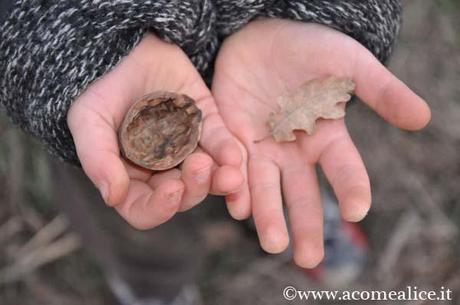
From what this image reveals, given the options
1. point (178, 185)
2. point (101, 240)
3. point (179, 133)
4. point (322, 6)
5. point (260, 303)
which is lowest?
point (260, 303)

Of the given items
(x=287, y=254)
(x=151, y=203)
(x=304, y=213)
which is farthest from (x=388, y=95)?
(x=287, y=254)

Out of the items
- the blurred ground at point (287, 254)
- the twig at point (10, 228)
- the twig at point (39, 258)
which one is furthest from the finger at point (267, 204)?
the twig at point (10, 228)

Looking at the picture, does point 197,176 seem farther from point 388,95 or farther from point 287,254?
point 287,254

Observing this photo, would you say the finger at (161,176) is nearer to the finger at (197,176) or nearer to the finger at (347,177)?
the finger at (197,176)

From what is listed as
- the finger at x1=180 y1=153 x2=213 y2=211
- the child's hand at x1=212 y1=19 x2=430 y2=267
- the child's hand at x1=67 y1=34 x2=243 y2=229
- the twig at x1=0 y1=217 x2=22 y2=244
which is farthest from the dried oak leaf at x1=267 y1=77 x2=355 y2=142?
the twig at x1=0 y1=217 x2=22 y2=244

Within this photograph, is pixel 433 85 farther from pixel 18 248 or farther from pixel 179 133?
pixel 18 248

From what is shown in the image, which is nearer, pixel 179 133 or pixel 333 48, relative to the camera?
pixel 333 48

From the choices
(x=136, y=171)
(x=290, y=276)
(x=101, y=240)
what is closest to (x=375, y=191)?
(x=290, y=276)
